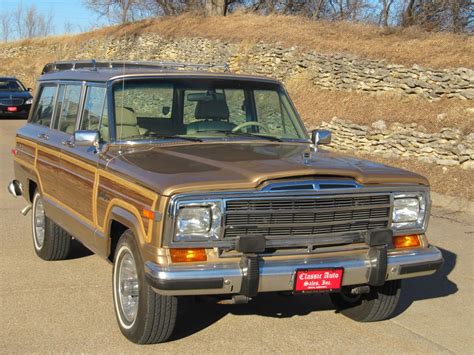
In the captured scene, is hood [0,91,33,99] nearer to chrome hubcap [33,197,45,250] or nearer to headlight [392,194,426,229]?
chrome hubcap [33,197,45,250]

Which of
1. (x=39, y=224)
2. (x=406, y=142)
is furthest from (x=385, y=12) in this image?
(x=39, y=224)

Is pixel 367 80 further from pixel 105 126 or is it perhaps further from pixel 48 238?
pixel 105 126

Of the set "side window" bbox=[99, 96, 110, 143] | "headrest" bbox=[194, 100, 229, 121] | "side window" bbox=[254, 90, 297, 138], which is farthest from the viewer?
"side window" bbox=[254, 90, 297, 138]

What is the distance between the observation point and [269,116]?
6234 millimetres

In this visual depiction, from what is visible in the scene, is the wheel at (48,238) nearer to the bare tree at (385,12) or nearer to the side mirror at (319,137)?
the side mirror at (319,137)

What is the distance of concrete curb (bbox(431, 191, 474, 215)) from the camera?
10.6m

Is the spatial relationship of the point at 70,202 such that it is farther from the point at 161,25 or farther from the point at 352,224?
the point at 161,25

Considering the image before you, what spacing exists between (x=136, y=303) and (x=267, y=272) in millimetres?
1027

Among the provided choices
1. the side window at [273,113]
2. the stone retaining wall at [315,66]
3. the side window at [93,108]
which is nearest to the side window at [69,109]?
the side window at [93,108]

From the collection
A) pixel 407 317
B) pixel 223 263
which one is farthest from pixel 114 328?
pixel 407 317

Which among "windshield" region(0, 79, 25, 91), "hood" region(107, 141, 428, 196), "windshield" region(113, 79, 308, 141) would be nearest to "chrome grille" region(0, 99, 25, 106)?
"windshield" region(0, 79, 25, 91)

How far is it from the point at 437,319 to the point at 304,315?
1.09 metres

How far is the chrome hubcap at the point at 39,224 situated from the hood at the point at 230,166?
2101 mm

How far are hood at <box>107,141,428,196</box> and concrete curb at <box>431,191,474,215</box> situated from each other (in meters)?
5.96
